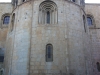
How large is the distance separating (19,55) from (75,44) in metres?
5.63

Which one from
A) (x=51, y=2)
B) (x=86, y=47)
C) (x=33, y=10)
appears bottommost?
(x=86, y=47)

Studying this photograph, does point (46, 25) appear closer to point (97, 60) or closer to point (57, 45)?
point (57, 45)

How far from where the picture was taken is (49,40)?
1300 cm

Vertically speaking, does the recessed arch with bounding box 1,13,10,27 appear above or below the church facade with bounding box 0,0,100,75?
above

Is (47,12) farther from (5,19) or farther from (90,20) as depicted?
(90,20)

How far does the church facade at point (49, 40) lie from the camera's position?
488 inches

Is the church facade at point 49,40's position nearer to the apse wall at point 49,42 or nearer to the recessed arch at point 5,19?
the apse wall at point 49,42

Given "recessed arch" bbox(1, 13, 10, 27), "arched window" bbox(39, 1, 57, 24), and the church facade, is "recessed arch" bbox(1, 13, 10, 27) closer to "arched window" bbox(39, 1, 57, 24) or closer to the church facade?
the church facade

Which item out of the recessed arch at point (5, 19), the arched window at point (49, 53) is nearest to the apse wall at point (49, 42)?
the arched window at point (49, 53)

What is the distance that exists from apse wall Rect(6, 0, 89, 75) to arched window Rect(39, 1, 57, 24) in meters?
0.23

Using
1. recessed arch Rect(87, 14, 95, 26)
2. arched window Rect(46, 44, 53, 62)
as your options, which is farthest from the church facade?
recessed arch Rect(87, 14, 95, 26)

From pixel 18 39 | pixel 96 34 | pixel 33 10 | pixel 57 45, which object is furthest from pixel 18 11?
pixel 96 34

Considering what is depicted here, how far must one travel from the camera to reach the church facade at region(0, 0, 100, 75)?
12383mm

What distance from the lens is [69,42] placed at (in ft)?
43.3
